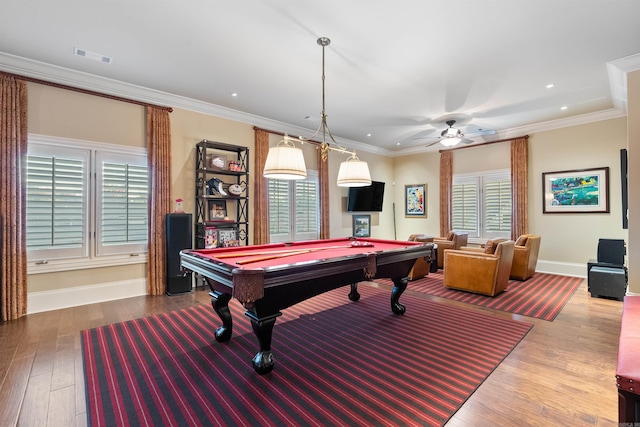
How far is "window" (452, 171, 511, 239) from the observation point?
22.3ft

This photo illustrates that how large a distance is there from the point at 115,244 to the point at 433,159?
7.52 m

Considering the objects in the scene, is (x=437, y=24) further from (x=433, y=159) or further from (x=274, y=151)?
(x=433, y=159)

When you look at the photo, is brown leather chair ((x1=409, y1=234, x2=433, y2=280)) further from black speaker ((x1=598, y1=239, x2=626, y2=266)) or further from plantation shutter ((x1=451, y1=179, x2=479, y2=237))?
black speaker ((x1=598, y1=239, x2=626, y2=266))

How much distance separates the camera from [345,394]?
2.13 metres

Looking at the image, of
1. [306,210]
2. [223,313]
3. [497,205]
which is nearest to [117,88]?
[223,313]

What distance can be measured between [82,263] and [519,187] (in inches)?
323

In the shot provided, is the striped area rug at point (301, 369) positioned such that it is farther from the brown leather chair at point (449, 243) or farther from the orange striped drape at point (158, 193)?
the brown leather chair at point (449, 243)

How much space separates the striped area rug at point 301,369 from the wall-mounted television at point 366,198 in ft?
14.0

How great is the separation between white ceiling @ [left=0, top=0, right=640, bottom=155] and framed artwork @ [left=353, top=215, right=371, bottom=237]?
3.30 meters

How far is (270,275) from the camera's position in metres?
2.22

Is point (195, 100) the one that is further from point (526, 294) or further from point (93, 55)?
point (526, 294)

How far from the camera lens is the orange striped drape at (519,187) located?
6.42 meters

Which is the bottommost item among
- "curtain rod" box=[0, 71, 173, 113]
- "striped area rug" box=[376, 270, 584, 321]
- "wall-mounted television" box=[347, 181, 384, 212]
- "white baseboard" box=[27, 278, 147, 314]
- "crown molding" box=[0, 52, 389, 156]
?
"striped area rug" box=[376, 270, 584, 321]

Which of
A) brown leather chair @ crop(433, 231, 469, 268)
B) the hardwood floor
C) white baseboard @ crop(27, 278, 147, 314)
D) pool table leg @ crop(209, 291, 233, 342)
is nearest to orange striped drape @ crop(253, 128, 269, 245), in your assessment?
white baseboard @ crop(27, 278, 147, 314)
